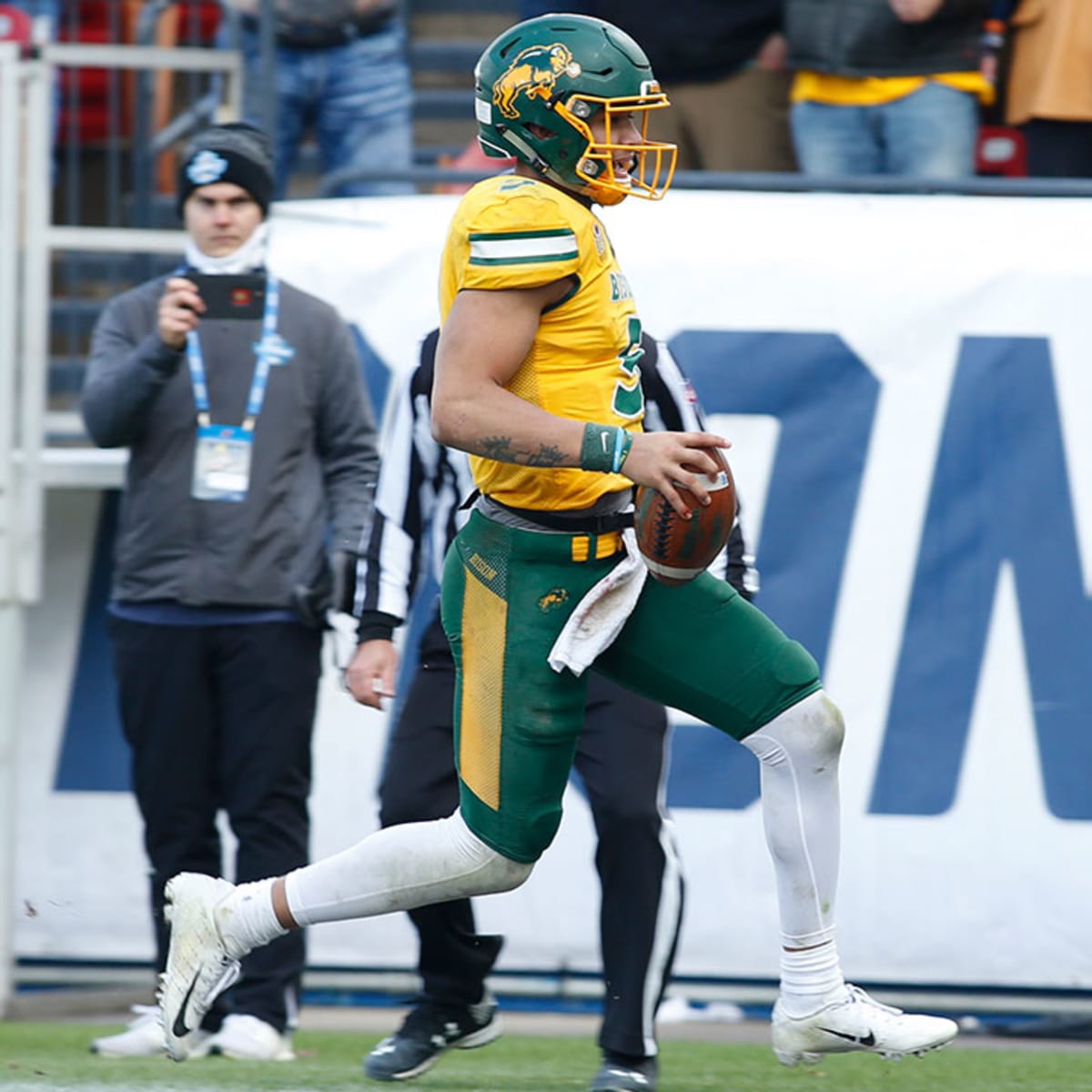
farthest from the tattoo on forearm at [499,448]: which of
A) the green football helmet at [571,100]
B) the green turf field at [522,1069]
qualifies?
the green turf field at [522,1069]

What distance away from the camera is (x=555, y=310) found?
12.5 ft

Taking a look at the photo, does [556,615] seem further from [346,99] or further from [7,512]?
[346,99]

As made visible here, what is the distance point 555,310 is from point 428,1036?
165 centimetres

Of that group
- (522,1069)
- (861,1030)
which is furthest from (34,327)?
(861,1030)

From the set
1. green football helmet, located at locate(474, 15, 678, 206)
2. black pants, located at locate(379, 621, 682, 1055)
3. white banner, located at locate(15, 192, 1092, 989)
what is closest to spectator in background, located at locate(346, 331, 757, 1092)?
black pants, located at locate(379, 621, 682, 1055)

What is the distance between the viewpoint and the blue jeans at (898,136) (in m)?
6.57

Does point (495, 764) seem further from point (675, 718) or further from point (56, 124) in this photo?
point (56, 124)

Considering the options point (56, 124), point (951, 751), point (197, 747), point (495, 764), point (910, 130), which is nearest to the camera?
point (495, 764)

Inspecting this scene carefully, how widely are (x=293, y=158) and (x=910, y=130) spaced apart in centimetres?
187

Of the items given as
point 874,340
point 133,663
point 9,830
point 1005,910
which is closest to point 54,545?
point 9,830

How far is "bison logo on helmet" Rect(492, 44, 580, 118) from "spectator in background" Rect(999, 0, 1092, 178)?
3.17 meters

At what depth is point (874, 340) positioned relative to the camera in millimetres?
6223

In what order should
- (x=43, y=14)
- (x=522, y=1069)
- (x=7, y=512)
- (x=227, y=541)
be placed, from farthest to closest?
(x=43, y=14)
(x=7, y=512)
(x=227, y=541)
(x=522, y=1069)

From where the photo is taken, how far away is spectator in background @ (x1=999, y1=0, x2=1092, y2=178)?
6.61 metres
